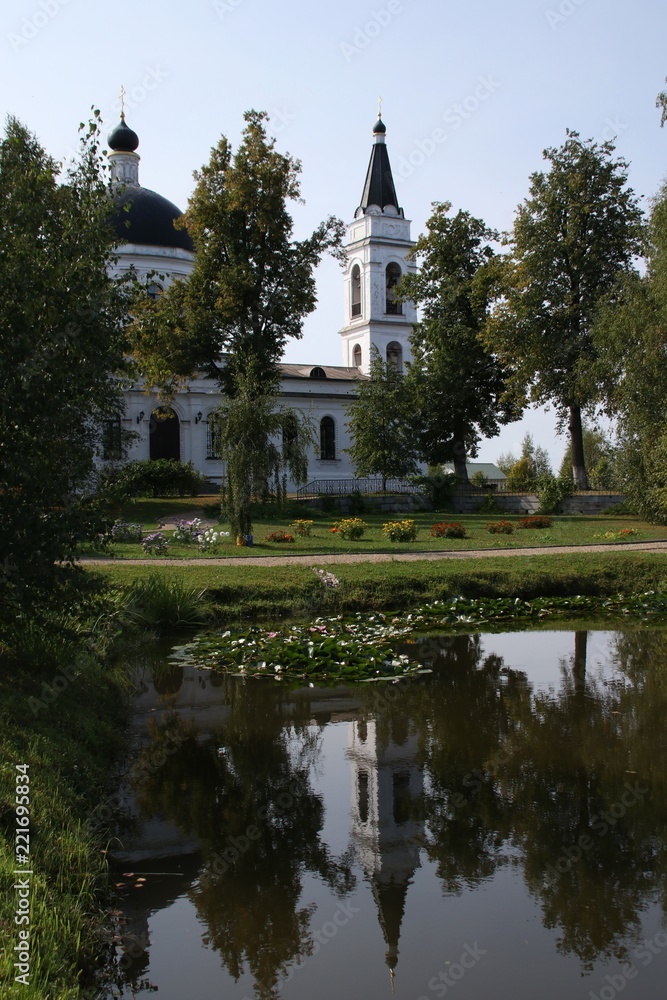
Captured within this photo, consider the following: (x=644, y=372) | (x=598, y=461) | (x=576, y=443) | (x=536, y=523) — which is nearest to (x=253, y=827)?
(x=536, y=523)

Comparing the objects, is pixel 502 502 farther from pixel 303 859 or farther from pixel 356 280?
pixel 303 859

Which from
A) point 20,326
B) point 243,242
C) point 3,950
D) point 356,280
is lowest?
point 3,950

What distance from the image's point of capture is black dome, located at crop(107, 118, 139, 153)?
44.1 metres

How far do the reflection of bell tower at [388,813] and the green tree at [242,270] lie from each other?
24.3m

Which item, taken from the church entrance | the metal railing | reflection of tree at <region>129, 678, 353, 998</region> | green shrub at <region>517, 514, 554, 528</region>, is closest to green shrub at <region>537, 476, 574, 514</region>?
green shrub at <region>517, 514, 554, 528</region>

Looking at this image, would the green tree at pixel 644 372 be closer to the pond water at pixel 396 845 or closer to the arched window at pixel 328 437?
the pond water at pixel 396 845

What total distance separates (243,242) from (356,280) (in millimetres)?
21469

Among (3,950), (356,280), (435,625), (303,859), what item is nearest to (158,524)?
(435,625)

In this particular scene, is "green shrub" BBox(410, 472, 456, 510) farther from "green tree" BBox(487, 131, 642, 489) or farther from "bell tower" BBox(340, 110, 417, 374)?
"bell tower" BBox(340, 110, 417, 374)

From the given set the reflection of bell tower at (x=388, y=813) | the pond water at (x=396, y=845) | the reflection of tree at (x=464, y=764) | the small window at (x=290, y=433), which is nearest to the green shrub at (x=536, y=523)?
the small window at (x=290, y=433)

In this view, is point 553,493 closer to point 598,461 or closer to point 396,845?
point 598,461

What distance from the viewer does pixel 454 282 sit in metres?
41.3

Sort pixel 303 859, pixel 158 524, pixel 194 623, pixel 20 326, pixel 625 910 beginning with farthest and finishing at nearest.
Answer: pixel 158 524
pixel 194 623
pixel 20 326
pixel 303 859
pixel 625 910

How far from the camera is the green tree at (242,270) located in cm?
3250
